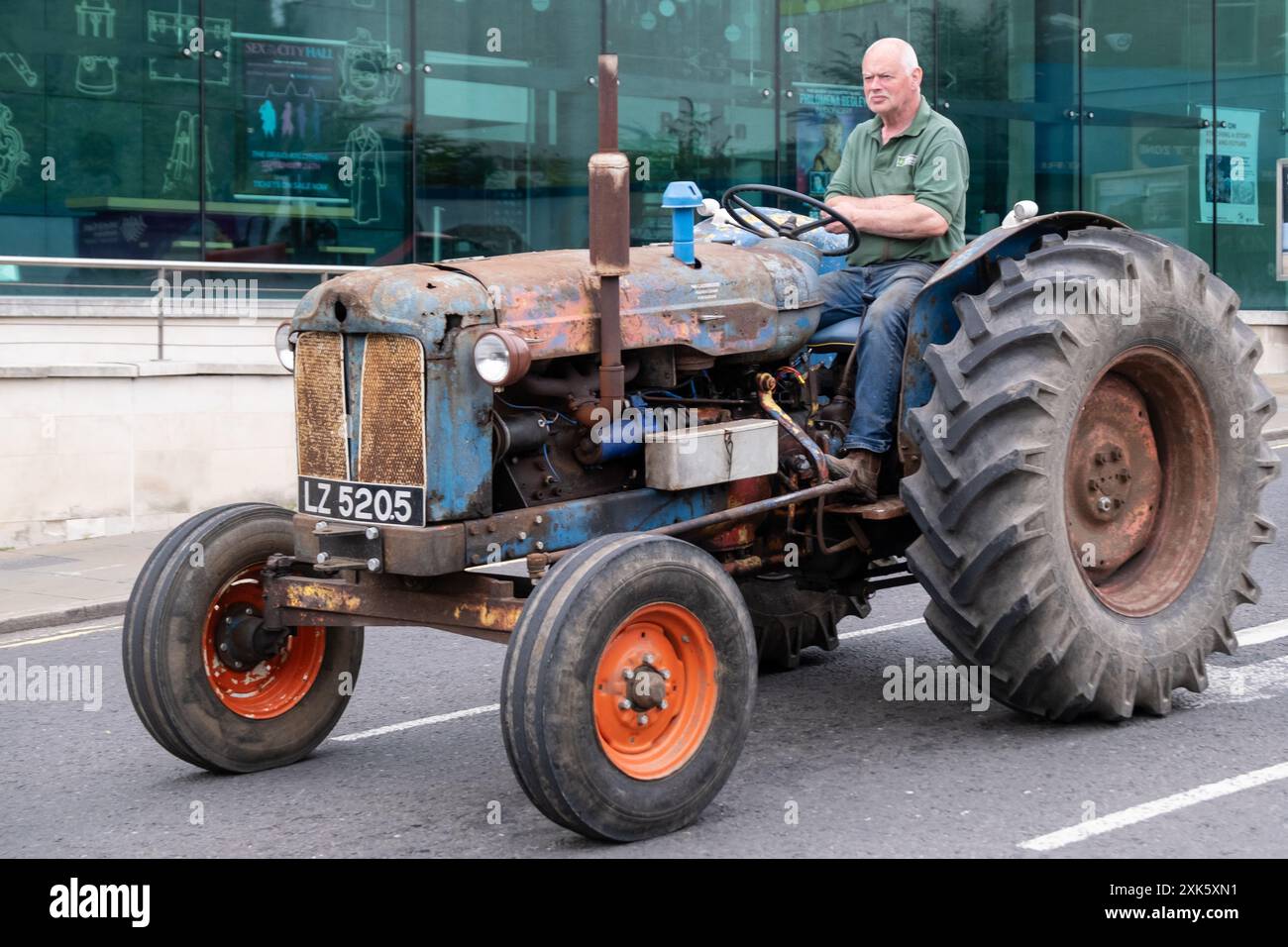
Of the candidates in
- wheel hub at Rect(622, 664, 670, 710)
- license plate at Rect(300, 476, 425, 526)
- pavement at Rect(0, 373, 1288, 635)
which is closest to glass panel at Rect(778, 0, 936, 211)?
pavement at Rect(0, 373, 1288, 635)

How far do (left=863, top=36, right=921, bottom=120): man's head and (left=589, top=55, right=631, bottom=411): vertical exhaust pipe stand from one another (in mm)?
1693

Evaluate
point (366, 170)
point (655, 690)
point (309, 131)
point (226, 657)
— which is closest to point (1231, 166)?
point (366, 170)

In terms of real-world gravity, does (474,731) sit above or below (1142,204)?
below

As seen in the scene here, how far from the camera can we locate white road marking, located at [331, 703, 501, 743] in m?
6.68

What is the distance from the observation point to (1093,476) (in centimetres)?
650

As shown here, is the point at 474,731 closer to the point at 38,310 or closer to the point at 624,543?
the point at 624,543

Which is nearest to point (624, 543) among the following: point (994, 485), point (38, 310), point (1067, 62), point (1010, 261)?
point (994, 485)

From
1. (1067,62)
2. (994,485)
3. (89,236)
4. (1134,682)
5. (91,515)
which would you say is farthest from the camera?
(1067,62)

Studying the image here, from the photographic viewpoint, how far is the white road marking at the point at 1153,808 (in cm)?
505

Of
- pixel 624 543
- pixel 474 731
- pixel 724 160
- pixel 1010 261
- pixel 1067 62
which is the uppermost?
pixel 1067 62

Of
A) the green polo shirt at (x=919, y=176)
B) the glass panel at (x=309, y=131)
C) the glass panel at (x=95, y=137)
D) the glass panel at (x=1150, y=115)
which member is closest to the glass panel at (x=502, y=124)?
the glass panel at (x=309, y=131)

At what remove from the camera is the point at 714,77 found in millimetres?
20375

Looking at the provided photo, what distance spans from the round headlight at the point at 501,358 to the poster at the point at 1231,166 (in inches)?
866

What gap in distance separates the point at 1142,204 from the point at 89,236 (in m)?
15.4
